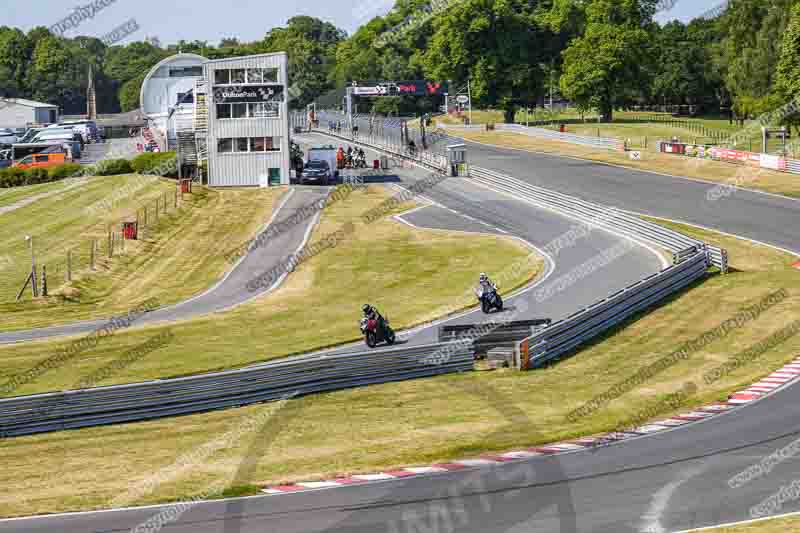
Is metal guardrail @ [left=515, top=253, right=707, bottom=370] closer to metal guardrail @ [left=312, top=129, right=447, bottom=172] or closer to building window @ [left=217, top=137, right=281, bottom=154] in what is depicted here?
building window @ [left=217, top=137, right=281, bottom=154]

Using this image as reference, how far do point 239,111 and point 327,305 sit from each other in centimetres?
2861

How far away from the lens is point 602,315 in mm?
30766

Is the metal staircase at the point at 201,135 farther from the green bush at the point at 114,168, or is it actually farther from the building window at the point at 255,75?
the green bush at the point at 114,168

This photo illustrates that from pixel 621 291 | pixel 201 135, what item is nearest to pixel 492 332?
pixel 621 291

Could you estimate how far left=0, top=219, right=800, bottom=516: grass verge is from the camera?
18.6m

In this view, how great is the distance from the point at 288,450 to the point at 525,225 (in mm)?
33076

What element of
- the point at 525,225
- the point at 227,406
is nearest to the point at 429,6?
the point at 525,225

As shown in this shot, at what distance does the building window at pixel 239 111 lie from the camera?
64062mm

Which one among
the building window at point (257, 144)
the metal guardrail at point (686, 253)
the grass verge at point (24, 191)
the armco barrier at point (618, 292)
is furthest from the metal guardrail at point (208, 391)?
the grass verge at point (24, 191)

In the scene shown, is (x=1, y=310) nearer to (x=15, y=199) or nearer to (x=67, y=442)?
(x=67, y=442)

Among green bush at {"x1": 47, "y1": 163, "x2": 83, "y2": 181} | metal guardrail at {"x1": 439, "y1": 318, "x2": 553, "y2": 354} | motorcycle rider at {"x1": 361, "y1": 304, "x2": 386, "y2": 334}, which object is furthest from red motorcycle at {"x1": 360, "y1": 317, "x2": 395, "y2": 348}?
green bush at {"x1": 47, "y1": 163, "x2": 83, "y2": 181}

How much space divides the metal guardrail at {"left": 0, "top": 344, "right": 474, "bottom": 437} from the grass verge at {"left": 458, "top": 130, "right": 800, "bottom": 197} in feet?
126

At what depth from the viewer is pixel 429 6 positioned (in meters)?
160

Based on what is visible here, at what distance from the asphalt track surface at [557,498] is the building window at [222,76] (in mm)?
48307
